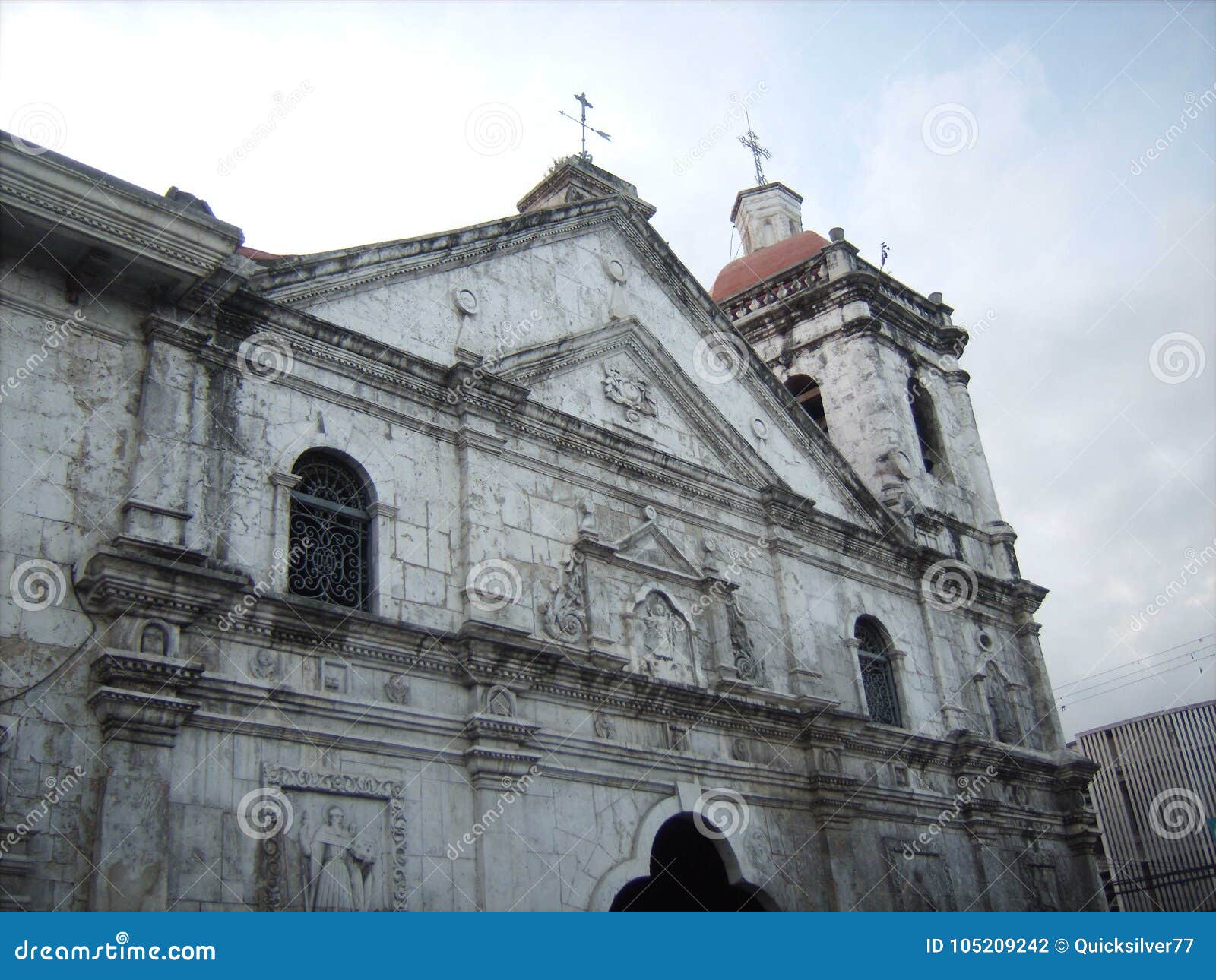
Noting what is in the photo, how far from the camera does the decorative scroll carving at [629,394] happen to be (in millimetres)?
14438

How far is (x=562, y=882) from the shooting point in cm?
1084

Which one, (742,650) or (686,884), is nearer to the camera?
(686,884)

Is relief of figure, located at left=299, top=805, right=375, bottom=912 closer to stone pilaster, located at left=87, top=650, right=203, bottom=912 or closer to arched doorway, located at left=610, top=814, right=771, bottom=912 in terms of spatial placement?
stone pilaster, located at left=87, top=650, right=203, bottom=912

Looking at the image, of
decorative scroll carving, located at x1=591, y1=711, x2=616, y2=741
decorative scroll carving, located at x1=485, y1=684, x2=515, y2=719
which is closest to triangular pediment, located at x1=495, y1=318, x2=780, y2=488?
decorative scroll carving, located at x1=591, y1=711, x2=616, y2=741

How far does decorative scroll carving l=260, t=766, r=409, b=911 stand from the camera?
914 cm

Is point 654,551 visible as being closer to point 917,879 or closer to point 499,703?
point 499,703

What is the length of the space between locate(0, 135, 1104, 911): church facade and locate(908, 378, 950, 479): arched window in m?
1.67

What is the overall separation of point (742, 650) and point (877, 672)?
3.00 m

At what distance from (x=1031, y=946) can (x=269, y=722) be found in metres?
7.23

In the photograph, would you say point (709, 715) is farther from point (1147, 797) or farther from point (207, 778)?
point (1147, 797)

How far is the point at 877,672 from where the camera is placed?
15977 mm

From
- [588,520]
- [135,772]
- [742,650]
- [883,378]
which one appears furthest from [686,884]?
[883,378]

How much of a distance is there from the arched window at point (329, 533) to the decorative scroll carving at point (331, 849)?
166 centimetres

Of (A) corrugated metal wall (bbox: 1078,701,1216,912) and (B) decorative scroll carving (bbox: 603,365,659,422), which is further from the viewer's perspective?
(A) corrugated metal wall (bbox: 1078,701,1216,912)
